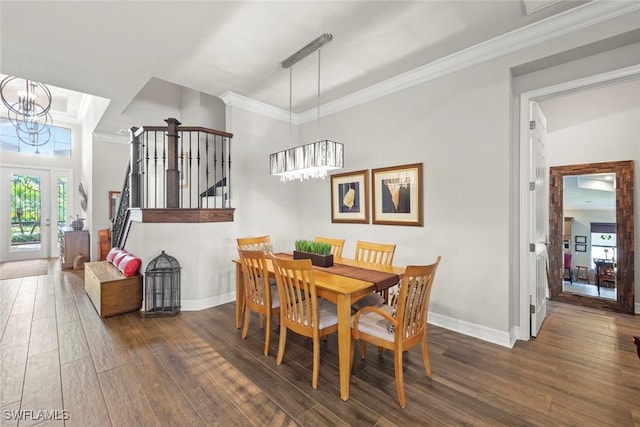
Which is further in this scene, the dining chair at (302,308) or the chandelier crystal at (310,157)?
the chandelier crystal at (310,157)

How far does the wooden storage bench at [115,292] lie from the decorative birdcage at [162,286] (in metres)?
0.19

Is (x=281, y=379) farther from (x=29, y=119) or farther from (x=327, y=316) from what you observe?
(x=29, y=119)

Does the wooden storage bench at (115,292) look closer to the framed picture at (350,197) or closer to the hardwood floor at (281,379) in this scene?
the hardwood floor at (281,379)

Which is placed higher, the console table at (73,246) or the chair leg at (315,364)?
the console table at (73,246)

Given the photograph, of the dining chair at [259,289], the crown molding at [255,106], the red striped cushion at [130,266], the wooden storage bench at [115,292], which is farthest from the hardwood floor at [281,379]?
the crown molding at [255,106]

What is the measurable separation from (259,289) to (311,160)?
1406mm

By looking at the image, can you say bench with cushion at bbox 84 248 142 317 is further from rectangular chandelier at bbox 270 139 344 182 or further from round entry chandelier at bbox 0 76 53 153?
round entry chandelier at bbox 0 76 53 153

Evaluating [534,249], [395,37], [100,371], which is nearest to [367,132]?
[395,37]

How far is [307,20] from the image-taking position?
2.51m

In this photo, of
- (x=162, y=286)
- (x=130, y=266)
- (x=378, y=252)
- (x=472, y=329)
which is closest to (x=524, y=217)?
(x=472, y=329)

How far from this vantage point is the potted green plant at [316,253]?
2807 millimetres

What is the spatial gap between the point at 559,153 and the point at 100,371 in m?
6.18

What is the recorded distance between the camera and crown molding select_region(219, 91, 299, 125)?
414 cm

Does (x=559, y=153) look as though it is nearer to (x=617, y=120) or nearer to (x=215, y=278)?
(x=617, y=120)
